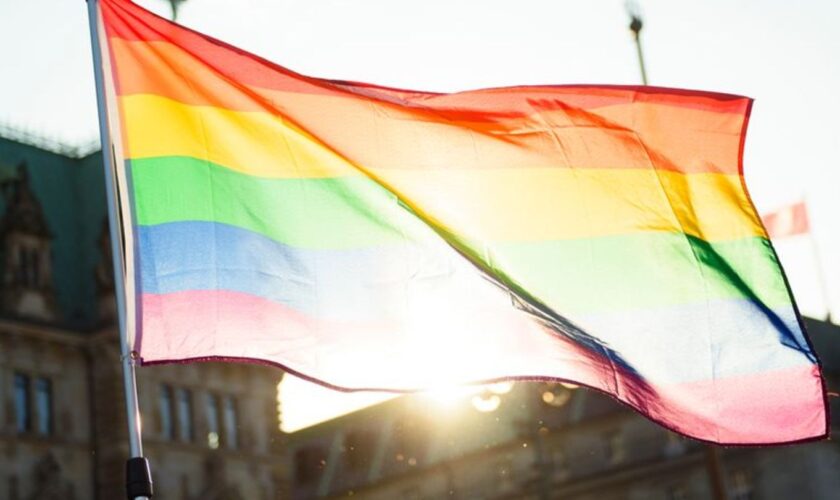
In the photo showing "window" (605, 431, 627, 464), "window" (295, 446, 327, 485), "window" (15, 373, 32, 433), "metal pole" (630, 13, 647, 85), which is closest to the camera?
"metal pole" (630, 13, 647, 85)

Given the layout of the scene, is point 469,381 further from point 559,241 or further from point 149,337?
point 149,337

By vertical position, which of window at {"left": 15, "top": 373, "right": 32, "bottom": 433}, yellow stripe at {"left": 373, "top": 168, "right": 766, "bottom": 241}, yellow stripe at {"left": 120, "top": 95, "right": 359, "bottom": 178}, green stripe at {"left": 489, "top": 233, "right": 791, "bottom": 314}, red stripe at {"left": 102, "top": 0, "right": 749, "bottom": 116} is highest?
window at {"left": 15, "top": 373, "right": 32, "bottom": 433}

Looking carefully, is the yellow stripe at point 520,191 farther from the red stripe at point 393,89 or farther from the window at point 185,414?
the window at point 185,414

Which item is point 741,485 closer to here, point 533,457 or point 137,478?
point 533,457

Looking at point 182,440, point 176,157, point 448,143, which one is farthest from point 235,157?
point 182,440

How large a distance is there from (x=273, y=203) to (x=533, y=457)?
2530 inches

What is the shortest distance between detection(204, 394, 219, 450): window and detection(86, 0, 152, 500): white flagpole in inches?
1835

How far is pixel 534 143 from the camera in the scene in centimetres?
1143

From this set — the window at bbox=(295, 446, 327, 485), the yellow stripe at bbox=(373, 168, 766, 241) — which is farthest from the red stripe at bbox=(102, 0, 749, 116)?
the window at bbox=(295, 446, 327, 485)

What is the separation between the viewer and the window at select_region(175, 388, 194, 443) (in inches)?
2180

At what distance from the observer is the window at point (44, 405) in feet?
170

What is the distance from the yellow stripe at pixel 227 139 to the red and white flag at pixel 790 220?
42718mm

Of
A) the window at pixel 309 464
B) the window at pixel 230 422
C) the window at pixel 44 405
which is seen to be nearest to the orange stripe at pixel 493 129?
the window at pixel 44 405

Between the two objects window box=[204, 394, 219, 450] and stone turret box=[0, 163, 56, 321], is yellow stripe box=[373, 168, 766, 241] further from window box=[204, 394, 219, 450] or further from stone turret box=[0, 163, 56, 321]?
window box=[204, 394, 219, 450]
